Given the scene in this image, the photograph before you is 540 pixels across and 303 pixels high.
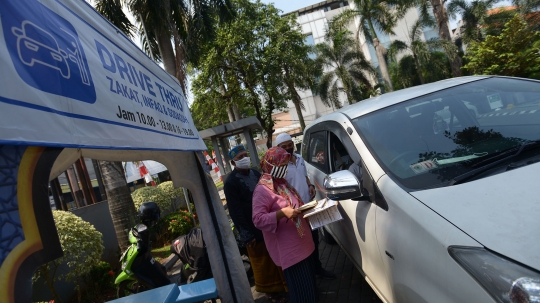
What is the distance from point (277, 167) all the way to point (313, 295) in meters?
1.13

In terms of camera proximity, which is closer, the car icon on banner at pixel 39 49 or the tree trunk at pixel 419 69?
the car icon on banner at pixel 39 49

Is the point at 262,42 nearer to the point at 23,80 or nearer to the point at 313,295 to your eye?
the point at 313,295

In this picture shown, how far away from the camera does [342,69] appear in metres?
32.3

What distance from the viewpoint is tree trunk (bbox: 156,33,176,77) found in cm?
1131

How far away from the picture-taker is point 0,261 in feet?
3.81

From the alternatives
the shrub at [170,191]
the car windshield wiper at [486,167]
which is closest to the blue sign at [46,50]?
the car windshield wiper at [486,167]

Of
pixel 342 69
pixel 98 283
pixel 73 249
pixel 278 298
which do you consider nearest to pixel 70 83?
pixel 278 298

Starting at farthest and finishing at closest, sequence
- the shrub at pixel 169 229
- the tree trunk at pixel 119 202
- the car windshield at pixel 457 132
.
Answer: the shrub at pixel 169 229 → the tree trunk at pixel 119 202 → the car windshield at pixel 457 132

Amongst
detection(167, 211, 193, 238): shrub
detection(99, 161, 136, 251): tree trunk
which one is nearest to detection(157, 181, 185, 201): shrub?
detection(167, 211, 193, 238): shrub

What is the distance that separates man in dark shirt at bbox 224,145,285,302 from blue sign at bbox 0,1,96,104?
8.65 ft

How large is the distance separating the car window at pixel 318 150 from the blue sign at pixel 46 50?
2.90 m

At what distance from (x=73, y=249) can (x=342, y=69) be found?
29299 mm

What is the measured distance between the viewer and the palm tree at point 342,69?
3209cm

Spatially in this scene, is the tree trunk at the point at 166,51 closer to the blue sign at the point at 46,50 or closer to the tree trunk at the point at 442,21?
the blue sign at the point at 46,50
